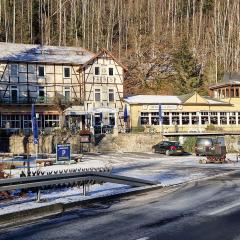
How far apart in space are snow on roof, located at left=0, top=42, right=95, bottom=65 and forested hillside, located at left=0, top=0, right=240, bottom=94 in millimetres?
14361

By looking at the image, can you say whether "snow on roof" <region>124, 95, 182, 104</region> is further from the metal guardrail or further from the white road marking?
the white road marking

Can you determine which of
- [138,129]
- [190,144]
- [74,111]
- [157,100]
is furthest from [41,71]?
[190,144]

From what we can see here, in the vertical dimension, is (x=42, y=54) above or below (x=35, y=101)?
above

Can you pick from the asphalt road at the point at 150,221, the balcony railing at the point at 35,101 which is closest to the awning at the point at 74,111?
the balcony railing at the point at 35,101

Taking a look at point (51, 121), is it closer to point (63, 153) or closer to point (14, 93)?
point (14, 93)

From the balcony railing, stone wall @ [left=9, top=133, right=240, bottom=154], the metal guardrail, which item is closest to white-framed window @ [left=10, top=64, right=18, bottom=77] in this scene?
the balcony railing

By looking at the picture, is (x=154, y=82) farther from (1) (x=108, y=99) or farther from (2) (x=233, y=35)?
(2) (x=233, y=35)

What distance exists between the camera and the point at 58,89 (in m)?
56.4

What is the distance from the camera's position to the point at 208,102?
57.0 m

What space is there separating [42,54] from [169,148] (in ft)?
79.8

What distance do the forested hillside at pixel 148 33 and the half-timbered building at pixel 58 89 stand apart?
1533cm

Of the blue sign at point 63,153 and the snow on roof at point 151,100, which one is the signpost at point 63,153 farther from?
the snow on roof at point 151,100

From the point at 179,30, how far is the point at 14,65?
47168 millimetres

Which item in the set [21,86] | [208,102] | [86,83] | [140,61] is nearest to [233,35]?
[140,61]
